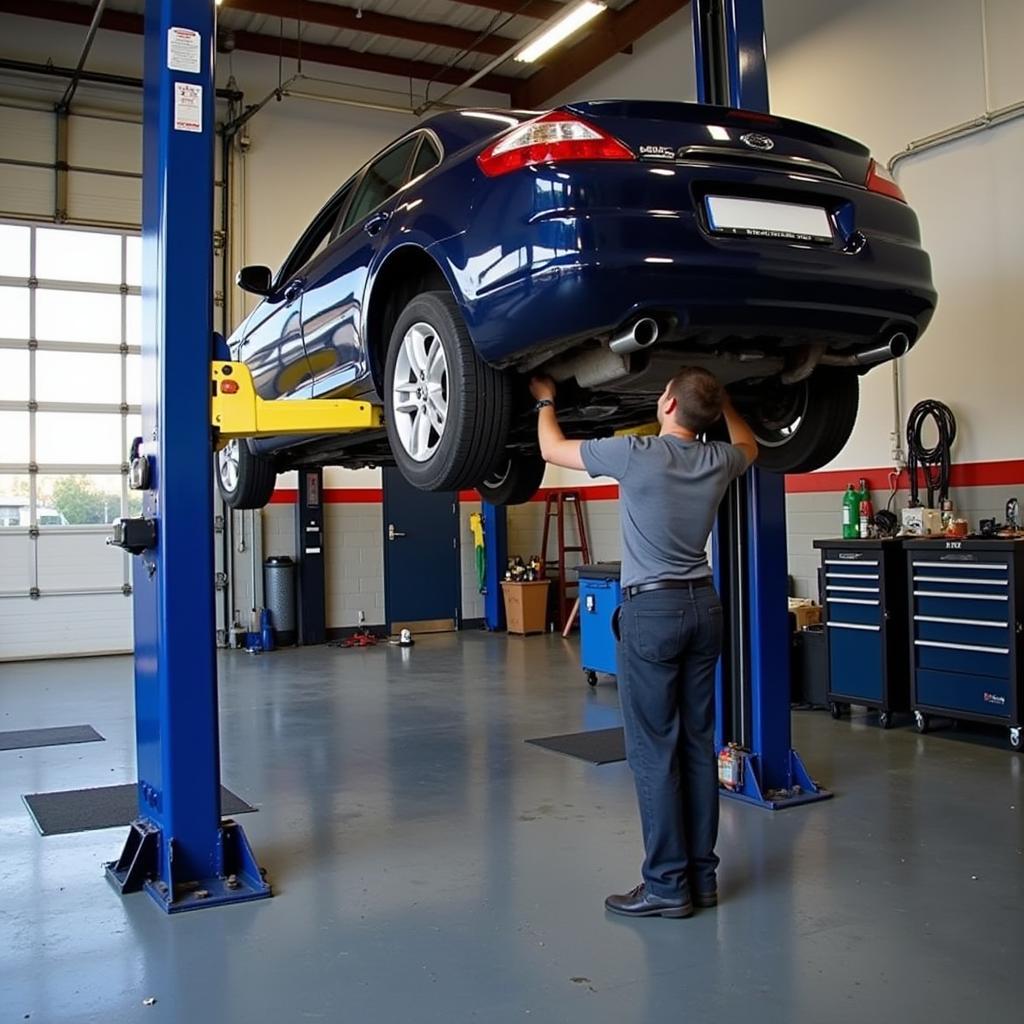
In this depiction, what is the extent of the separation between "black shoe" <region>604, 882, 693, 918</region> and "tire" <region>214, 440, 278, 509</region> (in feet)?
9.86

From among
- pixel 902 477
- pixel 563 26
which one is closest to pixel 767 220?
pixel 902 477

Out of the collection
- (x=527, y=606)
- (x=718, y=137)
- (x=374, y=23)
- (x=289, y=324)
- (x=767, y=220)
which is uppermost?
(x=374, y=23)

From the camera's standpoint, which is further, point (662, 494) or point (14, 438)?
point (14, 438)

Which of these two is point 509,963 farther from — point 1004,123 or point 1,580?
point 1,580

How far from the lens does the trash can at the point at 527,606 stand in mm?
10352

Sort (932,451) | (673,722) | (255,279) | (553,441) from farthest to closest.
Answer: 1. (932,451)
2. (255,279)
3. (673,722)
4. (553,441)

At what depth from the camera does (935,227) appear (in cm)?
662

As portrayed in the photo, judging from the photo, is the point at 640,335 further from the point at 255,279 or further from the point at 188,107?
the point at 255,279

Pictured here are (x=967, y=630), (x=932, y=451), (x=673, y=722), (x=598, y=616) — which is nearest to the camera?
(x=673, y=722)

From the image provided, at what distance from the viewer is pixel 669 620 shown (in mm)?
2984

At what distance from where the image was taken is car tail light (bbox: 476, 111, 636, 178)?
254 cm

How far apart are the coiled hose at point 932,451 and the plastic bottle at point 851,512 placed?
47cm

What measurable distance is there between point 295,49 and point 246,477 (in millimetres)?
6630

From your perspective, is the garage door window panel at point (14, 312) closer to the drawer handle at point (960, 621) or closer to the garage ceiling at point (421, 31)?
the garage ceiling at point (421, 31)
